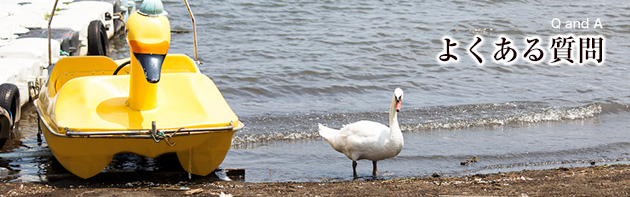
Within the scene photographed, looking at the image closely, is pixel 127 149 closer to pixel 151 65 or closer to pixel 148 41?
pixel 151 65

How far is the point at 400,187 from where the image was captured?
732 centimetres

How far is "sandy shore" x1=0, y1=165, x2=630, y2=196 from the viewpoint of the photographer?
699 cm

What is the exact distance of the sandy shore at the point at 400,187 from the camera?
6992 millimetres

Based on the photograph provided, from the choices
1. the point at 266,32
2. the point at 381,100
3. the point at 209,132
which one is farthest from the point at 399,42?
the point at 209,132

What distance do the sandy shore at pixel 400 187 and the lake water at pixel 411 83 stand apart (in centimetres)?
79

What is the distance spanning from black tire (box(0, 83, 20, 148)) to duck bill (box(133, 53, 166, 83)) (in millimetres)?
2402

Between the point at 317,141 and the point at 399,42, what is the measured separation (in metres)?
7.56

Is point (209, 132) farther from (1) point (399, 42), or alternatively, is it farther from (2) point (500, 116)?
(1) point (399, 42)

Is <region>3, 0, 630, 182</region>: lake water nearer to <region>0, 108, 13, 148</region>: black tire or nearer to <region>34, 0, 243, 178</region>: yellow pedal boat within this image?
<region>0, 108, 13, 148</region>: black tire

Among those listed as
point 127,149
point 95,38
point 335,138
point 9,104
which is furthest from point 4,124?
point 95,38

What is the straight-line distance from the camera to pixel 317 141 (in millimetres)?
10344

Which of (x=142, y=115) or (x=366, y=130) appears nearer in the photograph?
(x=142, y=115)

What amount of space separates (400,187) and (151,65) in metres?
2.40

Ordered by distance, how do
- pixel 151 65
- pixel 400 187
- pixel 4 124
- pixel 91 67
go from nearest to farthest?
pixel 151 65, pixel 400 187, pixel 4 124, pixel 91 67
